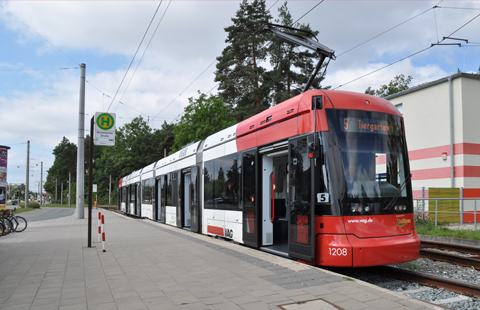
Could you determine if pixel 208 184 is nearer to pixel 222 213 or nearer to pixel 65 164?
pixel 222 213

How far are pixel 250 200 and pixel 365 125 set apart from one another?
3381 mm

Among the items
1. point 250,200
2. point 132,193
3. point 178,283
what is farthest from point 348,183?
point 132,193

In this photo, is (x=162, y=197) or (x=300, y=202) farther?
(x=162, y=197)

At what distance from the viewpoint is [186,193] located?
16.3 m

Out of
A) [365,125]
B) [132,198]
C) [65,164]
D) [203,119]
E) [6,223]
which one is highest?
[203,119]

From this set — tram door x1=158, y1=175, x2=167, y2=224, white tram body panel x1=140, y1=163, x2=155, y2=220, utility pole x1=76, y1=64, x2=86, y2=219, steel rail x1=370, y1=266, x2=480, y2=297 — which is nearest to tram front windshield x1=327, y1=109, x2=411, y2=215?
steel rail x1=370, y1=266, x2=480, y2=297

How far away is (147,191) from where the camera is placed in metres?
25.0

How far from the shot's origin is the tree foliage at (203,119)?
33000 mm

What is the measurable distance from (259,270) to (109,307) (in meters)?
2.77

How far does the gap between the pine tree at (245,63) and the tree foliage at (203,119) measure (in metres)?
1.86

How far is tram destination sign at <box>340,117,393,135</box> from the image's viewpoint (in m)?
7.33

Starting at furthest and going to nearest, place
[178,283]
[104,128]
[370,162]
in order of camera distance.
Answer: [104,128] < [370,162] < [178,283]

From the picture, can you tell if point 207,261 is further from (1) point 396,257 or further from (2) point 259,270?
(1) point 396,257

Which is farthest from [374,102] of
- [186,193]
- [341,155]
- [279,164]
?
[186,193]
